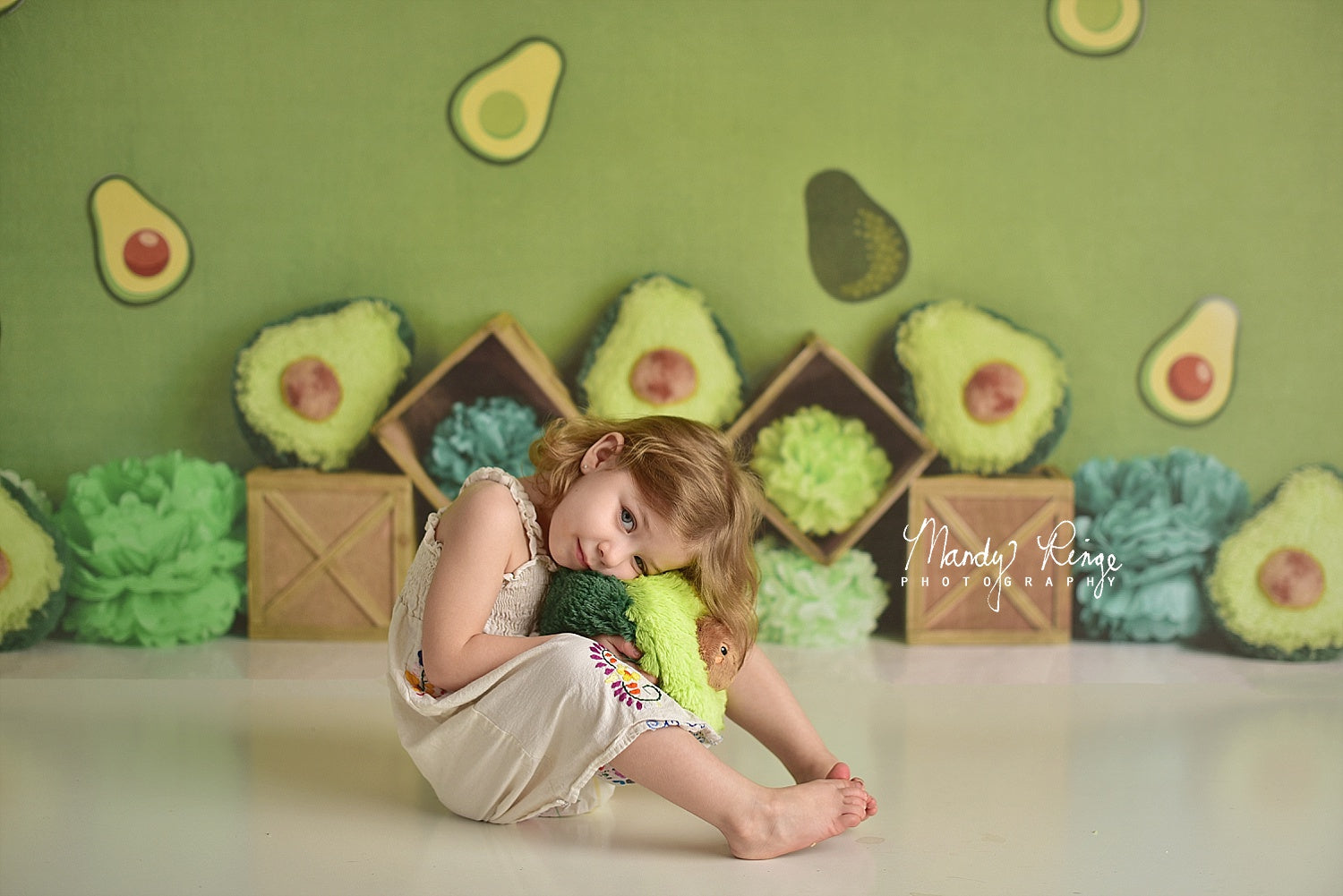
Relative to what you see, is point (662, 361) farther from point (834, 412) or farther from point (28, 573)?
point (28, 573)

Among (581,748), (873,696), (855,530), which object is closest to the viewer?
(581,748)

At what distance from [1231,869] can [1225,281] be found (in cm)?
143

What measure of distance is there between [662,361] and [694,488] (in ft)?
3.12

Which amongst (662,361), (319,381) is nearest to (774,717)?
(662,361)

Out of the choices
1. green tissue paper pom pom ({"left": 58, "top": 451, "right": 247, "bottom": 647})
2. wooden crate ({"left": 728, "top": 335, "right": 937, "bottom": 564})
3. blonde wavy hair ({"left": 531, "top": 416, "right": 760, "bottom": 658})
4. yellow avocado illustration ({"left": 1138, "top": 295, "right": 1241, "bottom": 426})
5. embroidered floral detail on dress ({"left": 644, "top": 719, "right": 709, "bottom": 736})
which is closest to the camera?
embroidered floral detail on dress ({"left": 644, "top": 719, "right": 709, "bottom": 736})

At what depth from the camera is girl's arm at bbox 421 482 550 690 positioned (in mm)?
1360

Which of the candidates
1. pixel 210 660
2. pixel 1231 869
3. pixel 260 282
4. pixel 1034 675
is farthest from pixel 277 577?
pixel 1231 869

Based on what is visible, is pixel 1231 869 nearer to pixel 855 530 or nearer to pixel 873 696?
pixel 873 696

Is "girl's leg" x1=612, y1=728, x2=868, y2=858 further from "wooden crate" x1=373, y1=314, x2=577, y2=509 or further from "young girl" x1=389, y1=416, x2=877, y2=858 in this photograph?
"wooden crate" x1=373, y1=314, x2=577, y2=509

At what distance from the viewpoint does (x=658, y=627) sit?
1.39 m

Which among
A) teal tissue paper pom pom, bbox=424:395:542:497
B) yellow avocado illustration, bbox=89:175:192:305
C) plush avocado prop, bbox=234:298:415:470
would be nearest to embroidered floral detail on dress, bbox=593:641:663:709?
teal tissue paper pom pom, bbox=424:395:542:497

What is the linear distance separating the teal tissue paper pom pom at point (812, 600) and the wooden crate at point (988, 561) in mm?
100

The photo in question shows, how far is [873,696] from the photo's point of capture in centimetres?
205

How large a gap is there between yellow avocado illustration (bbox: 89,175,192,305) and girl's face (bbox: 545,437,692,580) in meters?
1.32
